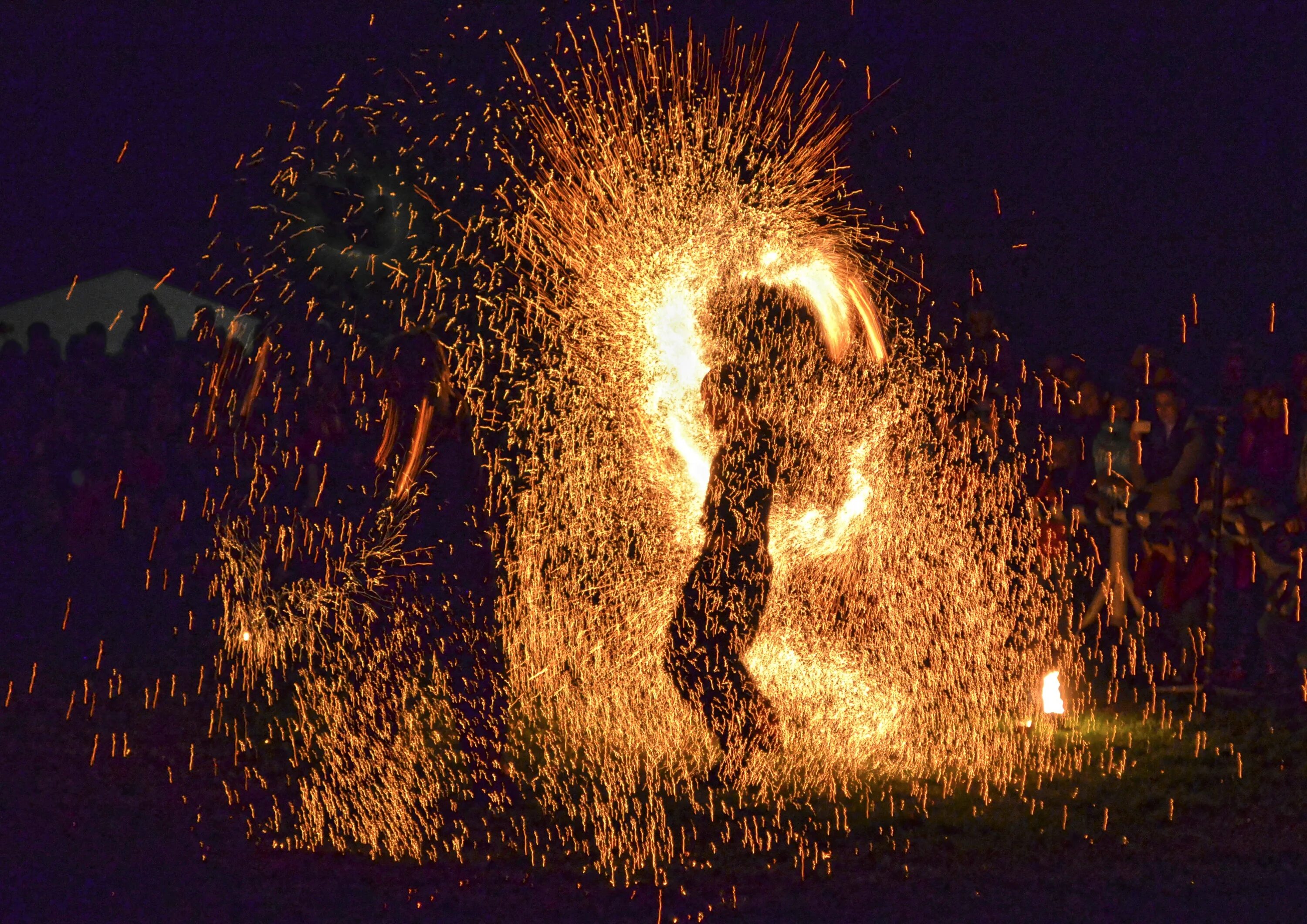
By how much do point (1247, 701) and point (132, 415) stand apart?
9.87m

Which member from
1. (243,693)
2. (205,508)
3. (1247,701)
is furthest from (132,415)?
(1247,701)

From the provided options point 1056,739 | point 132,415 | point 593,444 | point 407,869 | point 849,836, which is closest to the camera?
point 407,869

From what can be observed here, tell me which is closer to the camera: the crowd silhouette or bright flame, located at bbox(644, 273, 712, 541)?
bright flame, located at bbox(644, 273, 712, 541)

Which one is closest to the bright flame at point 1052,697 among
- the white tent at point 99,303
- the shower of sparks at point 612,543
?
the shower of sparks at point 612,543

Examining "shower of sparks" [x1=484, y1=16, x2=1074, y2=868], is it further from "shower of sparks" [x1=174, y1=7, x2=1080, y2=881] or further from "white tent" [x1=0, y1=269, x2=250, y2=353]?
"white tent" [x1=0, y1=269, x2=250, y2=353]

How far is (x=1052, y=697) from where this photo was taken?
8.62m

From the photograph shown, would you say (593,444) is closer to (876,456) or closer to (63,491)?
(876,456)

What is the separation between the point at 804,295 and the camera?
8758 millimetres

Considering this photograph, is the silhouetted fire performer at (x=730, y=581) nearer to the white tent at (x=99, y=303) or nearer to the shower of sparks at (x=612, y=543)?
the shower of sparks at (x=612, y=543)

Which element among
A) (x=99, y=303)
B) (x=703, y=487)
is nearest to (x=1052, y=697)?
(x=703, y=487)

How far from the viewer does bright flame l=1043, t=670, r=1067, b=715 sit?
8.61 metres

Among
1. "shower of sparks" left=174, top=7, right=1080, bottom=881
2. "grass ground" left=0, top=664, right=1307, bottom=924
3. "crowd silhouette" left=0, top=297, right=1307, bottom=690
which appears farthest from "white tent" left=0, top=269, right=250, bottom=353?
"grass ground" left=0, top=664, right=1307, bottom=924

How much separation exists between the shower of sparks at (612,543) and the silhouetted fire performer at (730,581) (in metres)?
0.18

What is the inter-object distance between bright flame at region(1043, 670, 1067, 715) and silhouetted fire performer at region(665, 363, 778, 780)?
2130 mm
